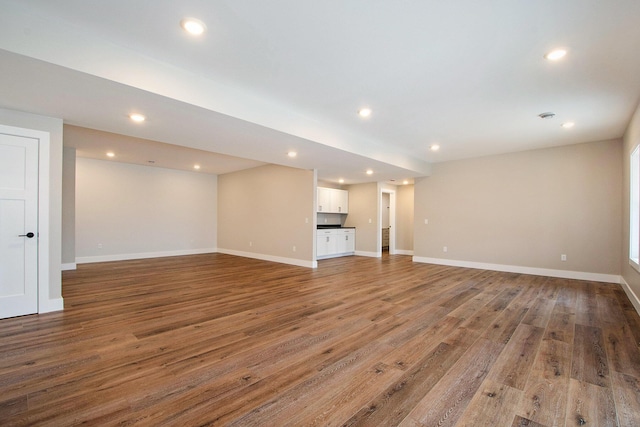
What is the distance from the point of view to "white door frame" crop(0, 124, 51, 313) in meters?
3.44

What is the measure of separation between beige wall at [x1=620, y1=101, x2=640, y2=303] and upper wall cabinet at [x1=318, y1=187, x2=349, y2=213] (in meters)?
6.44

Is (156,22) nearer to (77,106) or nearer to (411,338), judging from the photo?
(77,106)

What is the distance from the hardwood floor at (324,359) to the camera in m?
1.72

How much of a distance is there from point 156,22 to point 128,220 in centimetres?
708

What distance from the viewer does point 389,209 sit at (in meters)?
10.1

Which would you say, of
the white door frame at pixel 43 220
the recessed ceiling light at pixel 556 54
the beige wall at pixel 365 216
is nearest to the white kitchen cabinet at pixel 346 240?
the beige wall at pixel 365 216

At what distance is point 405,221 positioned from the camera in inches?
386

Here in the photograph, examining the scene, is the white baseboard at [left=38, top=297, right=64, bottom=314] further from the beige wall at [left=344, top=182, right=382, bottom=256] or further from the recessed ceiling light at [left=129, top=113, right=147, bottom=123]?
the beige wall at [left=344, top=182, right=382, bottom=256]

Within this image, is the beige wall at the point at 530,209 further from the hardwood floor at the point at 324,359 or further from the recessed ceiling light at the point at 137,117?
the recessed ceiling light at the point at 137,117

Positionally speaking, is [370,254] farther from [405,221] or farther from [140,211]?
[140,211]

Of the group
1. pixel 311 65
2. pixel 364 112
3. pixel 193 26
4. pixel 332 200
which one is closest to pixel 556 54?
pixel 364 112

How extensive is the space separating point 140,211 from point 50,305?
16.3ft

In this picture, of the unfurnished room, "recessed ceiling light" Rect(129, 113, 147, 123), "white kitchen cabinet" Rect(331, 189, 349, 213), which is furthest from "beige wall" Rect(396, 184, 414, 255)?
"recessed ceiling light" Rect(129, 113, 147, 123)

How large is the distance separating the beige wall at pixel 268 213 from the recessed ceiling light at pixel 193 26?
4.64 m
